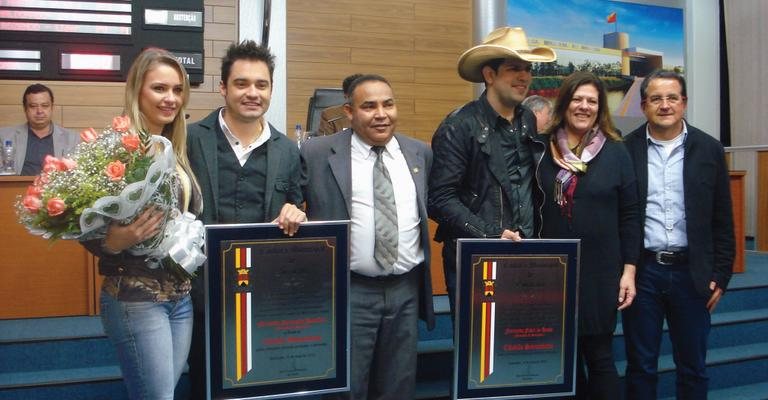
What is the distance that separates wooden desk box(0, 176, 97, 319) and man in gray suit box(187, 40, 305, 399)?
1.92 metres

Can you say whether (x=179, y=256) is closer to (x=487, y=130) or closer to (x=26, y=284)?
(x=487, y=130)

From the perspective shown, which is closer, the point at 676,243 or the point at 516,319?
the point at 516,319

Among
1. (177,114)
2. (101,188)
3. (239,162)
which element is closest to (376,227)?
(239,162)

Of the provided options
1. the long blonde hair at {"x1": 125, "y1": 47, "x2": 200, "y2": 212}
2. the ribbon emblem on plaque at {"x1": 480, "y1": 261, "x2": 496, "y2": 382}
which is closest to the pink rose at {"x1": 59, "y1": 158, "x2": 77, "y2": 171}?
the long blonde hair at {"x1": 125, "y1": 47, "x2": 200, "y2": 212}

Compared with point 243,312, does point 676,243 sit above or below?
above

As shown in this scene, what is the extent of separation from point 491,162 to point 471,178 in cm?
9

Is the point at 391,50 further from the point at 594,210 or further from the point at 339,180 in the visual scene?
the point at 339,180

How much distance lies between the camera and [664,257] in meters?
2.61

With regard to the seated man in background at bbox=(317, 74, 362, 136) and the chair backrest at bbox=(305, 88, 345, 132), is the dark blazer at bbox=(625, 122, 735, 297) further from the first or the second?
the chair backrest at bbox=(305, 88, 345, 132)

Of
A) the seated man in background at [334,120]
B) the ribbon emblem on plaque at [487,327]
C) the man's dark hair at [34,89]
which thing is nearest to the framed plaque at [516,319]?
the ribbon emblem on plaque at [487,327]

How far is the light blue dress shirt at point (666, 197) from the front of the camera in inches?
104

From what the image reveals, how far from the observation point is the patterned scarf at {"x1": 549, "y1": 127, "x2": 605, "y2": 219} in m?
2.49

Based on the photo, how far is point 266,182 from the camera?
6.98 ft

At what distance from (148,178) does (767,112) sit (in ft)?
24.1
